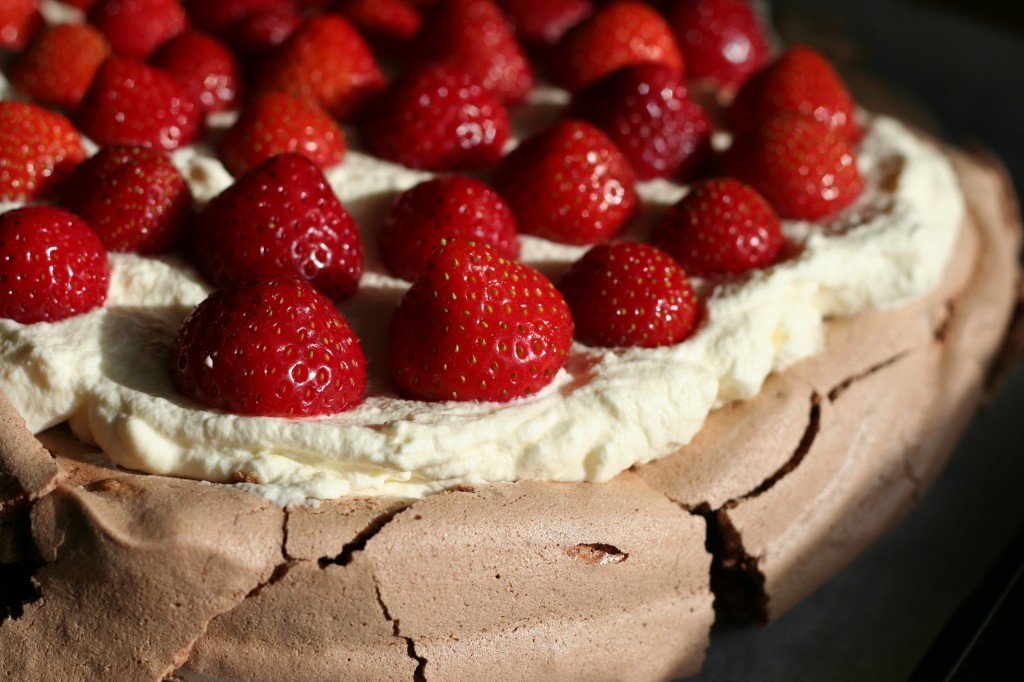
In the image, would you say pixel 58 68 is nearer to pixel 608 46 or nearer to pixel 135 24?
pixel 135 24

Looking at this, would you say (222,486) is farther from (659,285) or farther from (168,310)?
(659,285)

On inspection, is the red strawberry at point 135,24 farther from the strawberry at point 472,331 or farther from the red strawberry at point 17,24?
the strawberry at point 472,331

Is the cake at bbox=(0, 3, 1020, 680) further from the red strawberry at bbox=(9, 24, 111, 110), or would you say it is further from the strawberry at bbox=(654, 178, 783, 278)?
the red strawberry at bbox=(9, 24, 111, 110)

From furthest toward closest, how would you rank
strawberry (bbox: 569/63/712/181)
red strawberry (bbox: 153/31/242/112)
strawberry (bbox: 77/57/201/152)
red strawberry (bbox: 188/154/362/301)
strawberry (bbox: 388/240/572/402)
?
red strawberry (bbox: 153/31/242/112)
strawberry (bbox: 569/63/712/181)
strawberry (bbox: 77/57/201/152)
red strawberry (bbox: 188/154/362/301)
strawberry (bbox: 388/240/572/402)

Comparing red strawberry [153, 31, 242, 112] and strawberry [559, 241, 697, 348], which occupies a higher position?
red strawberry [153, 31, 242, 112]

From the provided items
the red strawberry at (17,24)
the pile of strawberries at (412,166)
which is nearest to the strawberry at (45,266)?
the pile of strawberries at (412,166)

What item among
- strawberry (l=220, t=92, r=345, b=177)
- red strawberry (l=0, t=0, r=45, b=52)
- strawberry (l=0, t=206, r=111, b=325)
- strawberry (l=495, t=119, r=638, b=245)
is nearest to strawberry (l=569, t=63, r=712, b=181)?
strawberry (l=495, t=119, r=638, b=245)
